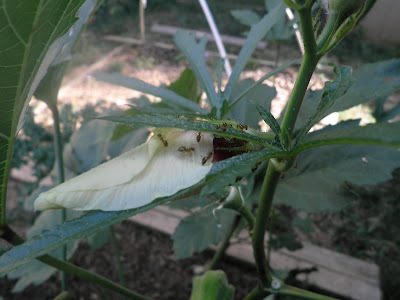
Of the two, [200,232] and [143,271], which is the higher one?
[200,232]

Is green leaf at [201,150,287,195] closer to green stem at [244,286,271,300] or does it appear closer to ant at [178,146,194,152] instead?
ant at [178,146,194,152]

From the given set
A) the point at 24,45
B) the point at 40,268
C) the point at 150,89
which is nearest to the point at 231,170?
the point at 24,45

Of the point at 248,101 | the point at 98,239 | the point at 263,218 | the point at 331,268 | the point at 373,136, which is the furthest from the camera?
the point at 331,268

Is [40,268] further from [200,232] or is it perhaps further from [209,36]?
[209,36]

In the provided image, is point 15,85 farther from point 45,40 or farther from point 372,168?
point 372,168

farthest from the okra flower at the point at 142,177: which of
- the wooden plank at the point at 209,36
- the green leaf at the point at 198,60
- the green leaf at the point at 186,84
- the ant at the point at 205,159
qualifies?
the wooden plank at the point at 209,36

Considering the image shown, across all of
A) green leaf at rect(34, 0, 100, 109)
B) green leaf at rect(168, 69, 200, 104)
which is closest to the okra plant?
green leaf at rect(34, 0, 100, 109)

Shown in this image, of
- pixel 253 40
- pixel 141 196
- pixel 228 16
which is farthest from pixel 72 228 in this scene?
pixel 228 16
